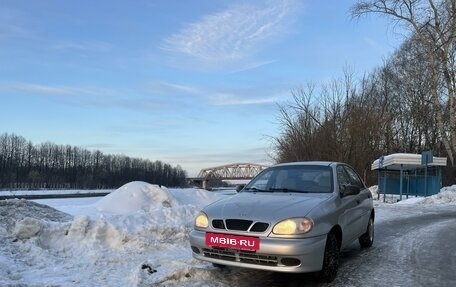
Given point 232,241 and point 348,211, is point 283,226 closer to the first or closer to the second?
point 232,241

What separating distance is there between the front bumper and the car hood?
0.32m

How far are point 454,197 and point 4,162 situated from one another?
458 feet

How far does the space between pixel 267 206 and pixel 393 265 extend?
9.03 feet

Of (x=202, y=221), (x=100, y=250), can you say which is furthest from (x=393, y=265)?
(x=100, y=250)

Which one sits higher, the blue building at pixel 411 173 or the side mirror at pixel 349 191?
the blue building at pixel 411 173

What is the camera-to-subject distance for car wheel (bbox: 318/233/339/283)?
6293mm

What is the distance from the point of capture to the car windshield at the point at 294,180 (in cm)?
730

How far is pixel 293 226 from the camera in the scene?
5.86 m

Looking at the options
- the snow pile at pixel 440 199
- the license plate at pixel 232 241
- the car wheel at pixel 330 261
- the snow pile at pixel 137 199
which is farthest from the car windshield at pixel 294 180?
the snow pile at pixel 440 199

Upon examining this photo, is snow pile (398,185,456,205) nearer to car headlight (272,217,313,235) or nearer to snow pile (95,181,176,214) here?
snow pile (95,181,176,214)

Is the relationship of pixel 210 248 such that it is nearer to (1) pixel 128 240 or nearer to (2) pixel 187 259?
(2) pixel 187 259

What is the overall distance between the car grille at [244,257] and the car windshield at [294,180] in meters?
1.57

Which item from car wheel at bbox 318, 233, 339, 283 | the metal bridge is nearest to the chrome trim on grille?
car wheel at bbox 318, 233, 339, 283

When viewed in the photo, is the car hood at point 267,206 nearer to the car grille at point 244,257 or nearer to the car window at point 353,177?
the car grille at point 244,257
